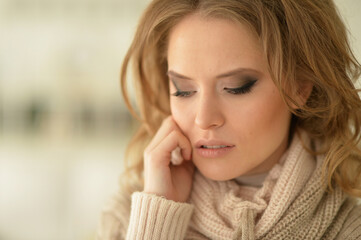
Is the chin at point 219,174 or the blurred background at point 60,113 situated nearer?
the chin at point 219,174

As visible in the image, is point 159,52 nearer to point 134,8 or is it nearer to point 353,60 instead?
point 353,60

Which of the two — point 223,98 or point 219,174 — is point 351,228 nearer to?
point 219,174

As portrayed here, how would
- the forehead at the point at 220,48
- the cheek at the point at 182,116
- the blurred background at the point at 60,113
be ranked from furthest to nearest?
the blurred background at the point at 60,113
the cheek at the point at 182,116
the forehead at the point at 220,48

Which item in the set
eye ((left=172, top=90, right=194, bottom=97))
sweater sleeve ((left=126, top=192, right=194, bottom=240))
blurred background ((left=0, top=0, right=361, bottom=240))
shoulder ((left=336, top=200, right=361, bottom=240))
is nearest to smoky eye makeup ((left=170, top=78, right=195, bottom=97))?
eye ((left=172, top=90, right=194, bottom=97))

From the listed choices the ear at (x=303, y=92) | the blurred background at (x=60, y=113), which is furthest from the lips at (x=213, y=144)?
the blurred background at (x=60, y=113)

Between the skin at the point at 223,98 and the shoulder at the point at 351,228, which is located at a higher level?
the skin at the point at 223,98

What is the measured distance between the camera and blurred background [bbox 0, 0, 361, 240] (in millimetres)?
2748

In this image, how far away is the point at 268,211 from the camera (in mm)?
926

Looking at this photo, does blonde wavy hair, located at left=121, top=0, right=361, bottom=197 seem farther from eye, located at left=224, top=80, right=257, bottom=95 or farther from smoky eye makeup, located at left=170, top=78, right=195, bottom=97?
smoky eye makeup, located at left=170, top=78, right=195, bottom=97

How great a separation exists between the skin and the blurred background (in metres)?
1.81

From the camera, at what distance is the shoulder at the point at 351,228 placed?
0.92 m

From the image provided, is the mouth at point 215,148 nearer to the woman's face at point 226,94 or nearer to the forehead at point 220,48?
the woman's face at point 226,94

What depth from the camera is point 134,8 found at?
2.77 metres

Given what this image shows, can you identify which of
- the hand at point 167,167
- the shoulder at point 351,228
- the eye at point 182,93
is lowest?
the shoulder at point 351,228
